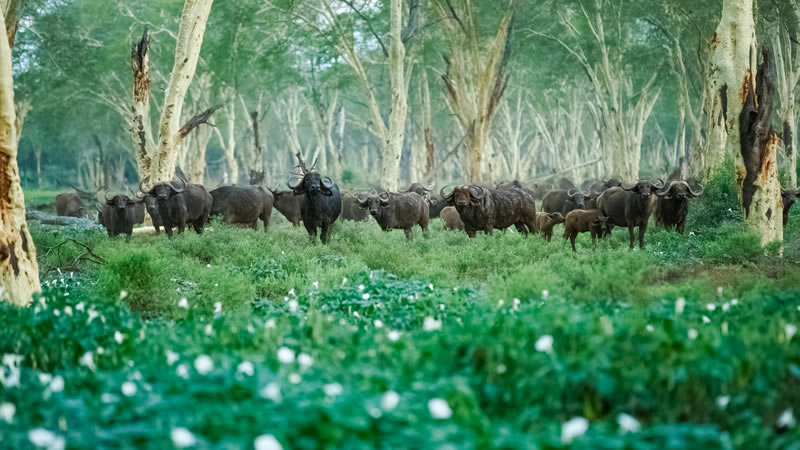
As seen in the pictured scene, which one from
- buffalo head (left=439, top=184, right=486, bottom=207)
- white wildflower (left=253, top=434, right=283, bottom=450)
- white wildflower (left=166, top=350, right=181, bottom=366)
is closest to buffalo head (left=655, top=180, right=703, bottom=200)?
buffalo head (left=439, top=184, right=486, bottom=207)

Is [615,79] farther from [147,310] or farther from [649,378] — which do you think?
[649,378]

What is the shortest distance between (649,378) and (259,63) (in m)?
32.7

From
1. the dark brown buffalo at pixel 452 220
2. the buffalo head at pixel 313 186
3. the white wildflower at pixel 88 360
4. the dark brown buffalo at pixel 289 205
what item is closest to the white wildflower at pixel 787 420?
the white wildflower at pixel 88 360

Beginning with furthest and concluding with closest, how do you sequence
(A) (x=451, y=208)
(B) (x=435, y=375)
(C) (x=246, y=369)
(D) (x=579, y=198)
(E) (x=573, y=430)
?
(A) (x=451, y=208), (D) (x=579, y=198), (B) (x=435, y=375), (C) (x=246, y=369), (E) (x=573, y=430)

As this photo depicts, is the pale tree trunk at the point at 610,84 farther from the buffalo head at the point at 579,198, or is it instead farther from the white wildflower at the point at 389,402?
the white wildflower at the point at 389,402

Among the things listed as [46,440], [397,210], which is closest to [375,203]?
[397,210]

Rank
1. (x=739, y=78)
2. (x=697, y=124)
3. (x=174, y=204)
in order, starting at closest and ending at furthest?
(x=739, y=78)
(x=174, y=204)
(x=697, y=124)

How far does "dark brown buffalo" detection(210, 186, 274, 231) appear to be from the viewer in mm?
19891

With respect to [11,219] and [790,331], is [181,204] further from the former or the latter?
[790,331]

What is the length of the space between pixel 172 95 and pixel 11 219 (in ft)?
30.6

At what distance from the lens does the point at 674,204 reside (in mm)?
15180

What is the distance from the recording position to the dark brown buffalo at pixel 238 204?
1989cm

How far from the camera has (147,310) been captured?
9422mm

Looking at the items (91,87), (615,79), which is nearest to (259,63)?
(91,87)
